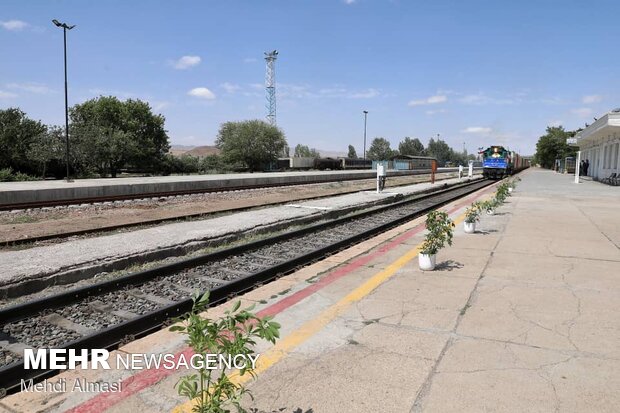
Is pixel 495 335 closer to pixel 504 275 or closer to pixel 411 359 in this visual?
pixel 411 359

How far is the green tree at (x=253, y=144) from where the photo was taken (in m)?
70.4

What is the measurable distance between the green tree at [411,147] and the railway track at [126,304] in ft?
534

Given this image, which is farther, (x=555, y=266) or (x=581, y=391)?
(x=555, y=266)

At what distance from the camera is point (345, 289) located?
18.8 ft

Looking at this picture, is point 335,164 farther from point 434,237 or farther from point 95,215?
point 434,237

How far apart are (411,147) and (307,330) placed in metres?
170

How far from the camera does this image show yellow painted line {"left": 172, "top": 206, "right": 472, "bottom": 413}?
10.9 ft

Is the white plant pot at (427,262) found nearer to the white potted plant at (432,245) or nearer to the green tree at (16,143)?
the white potted plant at (432,245)

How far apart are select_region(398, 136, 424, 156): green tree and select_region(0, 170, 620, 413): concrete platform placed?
163 meters

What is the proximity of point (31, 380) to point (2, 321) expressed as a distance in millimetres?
1432

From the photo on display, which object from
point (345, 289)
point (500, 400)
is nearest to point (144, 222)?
point (345, 289)

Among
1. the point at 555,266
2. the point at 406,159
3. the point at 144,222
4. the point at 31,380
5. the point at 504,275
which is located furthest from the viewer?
the point at 406,159
